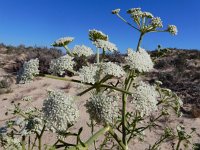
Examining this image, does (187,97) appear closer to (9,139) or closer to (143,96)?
(9,139)

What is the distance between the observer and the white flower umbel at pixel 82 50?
3611mm

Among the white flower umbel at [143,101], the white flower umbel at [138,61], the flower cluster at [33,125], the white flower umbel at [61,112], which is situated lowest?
the flower cluster at [33,125]

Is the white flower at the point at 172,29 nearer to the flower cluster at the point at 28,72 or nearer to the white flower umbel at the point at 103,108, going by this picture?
the white flower umbel at the point at 103,108

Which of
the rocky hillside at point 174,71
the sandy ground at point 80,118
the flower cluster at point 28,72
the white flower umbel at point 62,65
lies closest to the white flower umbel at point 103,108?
the white flower umbel at point 62,65

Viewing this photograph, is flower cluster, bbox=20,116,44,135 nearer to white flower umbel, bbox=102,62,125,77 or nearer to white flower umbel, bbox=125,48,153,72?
white flower umbel, bbox=102,62,125,77

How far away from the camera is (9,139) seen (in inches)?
194

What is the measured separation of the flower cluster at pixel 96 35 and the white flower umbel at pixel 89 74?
0.54 meters

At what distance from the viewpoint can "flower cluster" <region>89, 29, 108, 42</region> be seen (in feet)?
12.3

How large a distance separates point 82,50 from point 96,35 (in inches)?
9.7

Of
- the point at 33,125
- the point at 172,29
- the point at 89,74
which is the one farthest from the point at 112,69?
the point at 33,125

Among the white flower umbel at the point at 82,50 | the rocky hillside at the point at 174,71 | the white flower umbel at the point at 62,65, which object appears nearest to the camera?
the white flower umbel at the point at 62,65

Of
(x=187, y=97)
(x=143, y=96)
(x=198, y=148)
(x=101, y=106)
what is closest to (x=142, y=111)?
(x=143, y=96)

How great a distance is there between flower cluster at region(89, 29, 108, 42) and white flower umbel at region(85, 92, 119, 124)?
790 millimetres

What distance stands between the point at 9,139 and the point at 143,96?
2.39 metres
